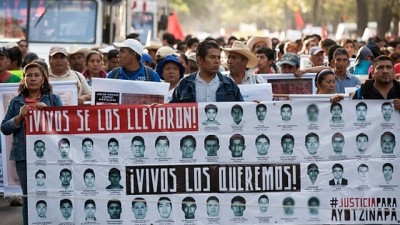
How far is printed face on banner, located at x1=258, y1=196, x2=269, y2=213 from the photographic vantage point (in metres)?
10.4

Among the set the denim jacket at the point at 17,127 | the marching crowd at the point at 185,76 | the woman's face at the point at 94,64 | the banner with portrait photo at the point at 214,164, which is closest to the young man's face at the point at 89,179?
the banner with portrait photo at the point at 214,164

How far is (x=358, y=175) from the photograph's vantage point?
10.5 meters

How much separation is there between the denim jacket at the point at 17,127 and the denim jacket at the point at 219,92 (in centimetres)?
110

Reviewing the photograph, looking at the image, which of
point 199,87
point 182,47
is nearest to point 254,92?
point 199,87

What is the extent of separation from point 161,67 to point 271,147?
3742 mm

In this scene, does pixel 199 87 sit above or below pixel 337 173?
above

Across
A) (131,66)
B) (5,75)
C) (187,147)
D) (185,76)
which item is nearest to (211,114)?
(187,147)

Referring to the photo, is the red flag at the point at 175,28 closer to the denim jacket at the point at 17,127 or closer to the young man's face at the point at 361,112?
the denim jacket at the point at 17,127

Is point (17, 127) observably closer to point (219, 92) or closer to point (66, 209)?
point (66, 209)

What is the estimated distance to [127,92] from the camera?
11523 millimetres

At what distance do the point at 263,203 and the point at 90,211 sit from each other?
138cm

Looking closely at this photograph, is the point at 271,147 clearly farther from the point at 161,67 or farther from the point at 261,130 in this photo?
the point at 161,67

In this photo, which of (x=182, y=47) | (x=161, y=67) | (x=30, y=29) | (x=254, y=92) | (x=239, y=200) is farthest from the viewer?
(x=182, y=47)

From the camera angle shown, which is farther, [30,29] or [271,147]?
[30,29]
